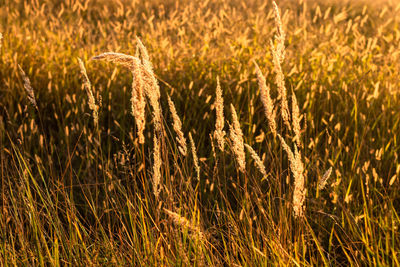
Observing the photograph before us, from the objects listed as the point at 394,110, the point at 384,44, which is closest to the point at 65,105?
the point at 394,110

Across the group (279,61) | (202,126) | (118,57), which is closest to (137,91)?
(118,57)

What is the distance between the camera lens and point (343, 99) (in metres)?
3.05

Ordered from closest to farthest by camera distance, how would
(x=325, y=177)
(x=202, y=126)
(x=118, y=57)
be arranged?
(x=118, y=57) < (x=325, y=177) < (x=202, y=126)

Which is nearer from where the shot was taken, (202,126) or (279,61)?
(279,61)

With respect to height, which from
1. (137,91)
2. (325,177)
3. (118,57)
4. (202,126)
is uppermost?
(118,57)

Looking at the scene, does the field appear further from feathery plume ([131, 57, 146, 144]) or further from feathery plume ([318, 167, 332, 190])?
feathery plume ([131, 57, 146, 144])

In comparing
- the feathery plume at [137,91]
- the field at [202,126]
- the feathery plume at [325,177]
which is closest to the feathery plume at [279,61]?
the feathery plume at [325,177]

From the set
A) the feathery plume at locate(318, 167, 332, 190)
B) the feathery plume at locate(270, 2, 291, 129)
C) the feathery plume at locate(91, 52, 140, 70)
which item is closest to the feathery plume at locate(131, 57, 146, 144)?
the feathery plume at locate(91, 52, 140, 70)

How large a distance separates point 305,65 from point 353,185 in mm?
1255

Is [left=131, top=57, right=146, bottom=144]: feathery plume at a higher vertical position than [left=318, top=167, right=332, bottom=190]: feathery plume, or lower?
higher

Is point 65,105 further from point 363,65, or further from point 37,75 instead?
point 363,65

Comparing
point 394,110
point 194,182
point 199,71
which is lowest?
point 194,182

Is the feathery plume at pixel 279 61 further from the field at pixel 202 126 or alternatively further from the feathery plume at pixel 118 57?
the field at pixel 202 126

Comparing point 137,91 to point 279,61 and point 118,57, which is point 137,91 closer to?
point 118,57
